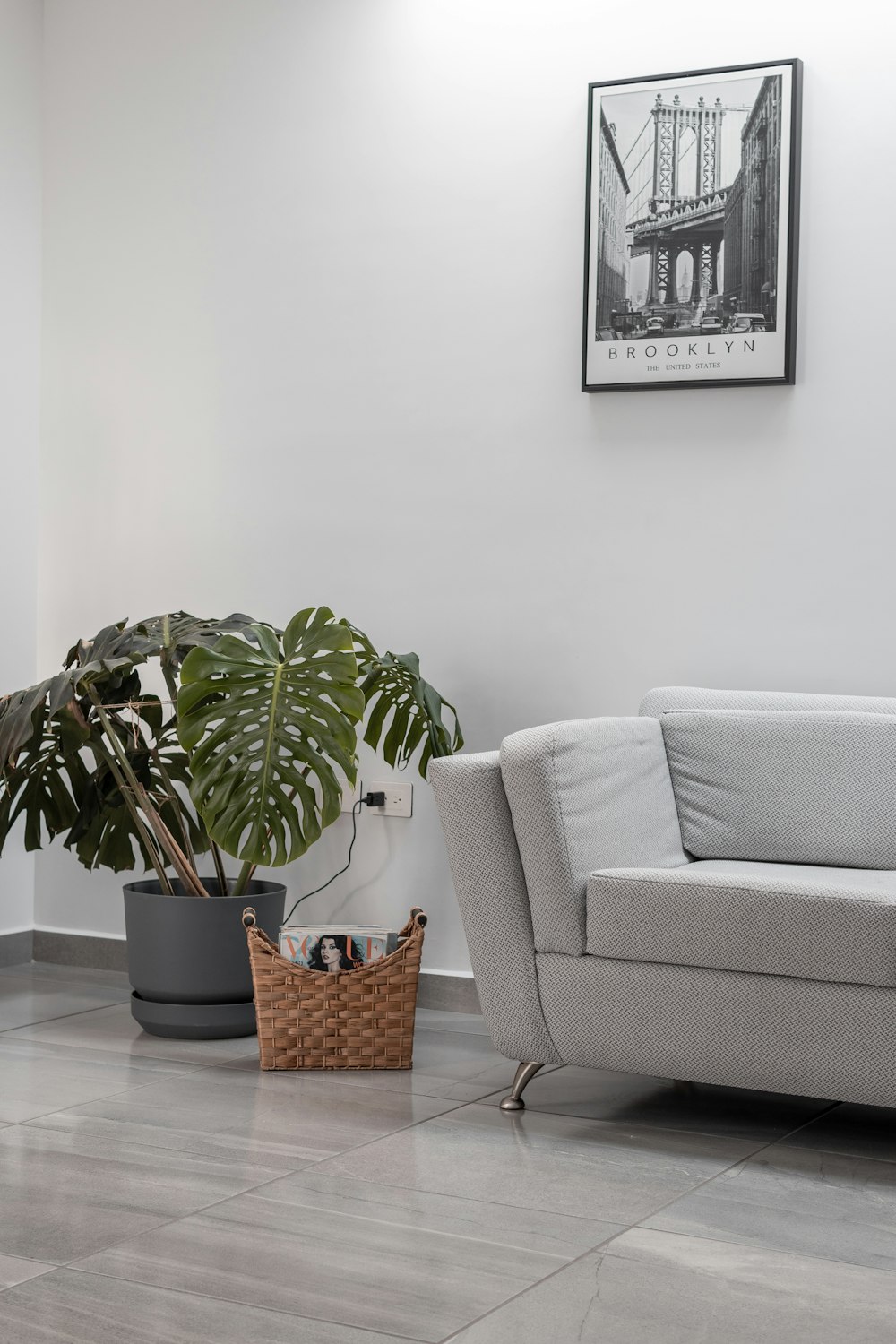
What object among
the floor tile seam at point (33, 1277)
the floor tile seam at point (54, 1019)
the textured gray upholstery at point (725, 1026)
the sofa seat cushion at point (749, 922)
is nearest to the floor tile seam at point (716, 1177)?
the textured gray upholstery at point (725, 1026)

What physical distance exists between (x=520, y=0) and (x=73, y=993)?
2681 mm

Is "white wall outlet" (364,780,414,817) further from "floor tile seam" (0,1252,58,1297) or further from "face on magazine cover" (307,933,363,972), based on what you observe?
"floor tile seam" (0,1252,58,1297)

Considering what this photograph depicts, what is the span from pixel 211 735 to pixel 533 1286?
1388 millimetres

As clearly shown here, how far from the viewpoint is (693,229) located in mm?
3391

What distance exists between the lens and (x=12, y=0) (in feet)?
13.4

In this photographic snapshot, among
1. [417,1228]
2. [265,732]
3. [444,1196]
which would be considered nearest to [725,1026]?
[444,1196]

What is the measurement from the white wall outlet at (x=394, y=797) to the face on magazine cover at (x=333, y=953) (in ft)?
2.16

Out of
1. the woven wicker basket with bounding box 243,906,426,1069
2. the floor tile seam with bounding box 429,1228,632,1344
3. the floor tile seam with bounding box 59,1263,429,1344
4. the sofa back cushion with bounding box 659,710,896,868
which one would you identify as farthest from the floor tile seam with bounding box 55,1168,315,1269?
the sofa back cushion with bounding box 659,710,896,868

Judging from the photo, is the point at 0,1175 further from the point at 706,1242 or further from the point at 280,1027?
the point at 706,1242

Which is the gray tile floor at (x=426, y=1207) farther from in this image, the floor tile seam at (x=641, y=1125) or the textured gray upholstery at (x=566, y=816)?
the textured gray upholstery at (x=566, y=816)

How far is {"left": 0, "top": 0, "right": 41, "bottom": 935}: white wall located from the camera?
13.3 feet

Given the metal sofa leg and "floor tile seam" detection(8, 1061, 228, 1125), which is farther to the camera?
the metal sofa leg

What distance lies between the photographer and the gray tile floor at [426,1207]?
1.85 metres

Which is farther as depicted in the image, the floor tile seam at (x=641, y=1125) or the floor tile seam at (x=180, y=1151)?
the floor tile seam at (x=641, y=1125)
